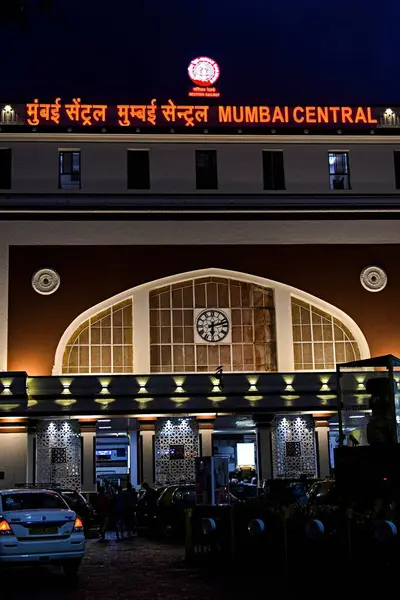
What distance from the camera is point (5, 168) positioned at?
33406 millimetres

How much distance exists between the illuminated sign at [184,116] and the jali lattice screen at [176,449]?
1143 centimetres

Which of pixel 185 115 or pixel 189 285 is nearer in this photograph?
pixel 189 285

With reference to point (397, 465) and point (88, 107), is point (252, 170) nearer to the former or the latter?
point (88, 107)

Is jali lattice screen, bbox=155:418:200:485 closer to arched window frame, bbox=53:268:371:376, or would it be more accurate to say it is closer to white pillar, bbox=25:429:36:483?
arched window frame, bbox=53:268:371:376

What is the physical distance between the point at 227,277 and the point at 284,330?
9.82 feet

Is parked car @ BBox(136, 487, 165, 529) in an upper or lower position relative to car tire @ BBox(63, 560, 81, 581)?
upper

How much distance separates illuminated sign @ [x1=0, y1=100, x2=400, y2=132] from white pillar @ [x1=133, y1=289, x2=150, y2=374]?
22.0 ft

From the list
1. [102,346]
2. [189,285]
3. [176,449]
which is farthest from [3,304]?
[176,449]

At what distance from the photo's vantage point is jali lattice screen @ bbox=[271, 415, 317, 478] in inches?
1255

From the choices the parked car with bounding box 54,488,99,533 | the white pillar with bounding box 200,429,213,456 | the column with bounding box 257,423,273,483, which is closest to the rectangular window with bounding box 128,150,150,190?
the white pillar with bounding box 200,429,213,456

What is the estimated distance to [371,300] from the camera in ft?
110

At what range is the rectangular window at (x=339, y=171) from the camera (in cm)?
3475

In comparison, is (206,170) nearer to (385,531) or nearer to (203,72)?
(203,72)

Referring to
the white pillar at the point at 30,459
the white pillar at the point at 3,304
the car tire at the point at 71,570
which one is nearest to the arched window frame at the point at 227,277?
the white pillar at the point at 3,304
